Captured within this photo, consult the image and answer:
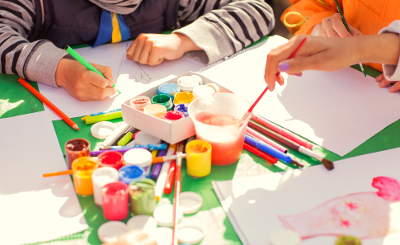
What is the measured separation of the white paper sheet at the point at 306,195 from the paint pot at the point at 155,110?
0.16 metres

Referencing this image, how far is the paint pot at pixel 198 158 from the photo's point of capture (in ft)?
1.85

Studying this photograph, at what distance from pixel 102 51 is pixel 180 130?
0.50m

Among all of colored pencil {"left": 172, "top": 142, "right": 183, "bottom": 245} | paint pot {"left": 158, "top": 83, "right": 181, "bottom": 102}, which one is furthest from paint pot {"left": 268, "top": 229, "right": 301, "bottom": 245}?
paint pot {"left": 158, "top": 83, "right": 181, "bottom": 102}

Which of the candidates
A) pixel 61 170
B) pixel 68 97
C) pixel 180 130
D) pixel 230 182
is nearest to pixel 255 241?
pixel 230 182

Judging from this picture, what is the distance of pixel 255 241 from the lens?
473 millimetres

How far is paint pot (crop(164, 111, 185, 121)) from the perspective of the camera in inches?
25.1

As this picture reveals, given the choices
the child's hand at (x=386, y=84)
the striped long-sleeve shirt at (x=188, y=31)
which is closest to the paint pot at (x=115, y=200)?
the striped long-sleeve shirt at (x=188, y=31)

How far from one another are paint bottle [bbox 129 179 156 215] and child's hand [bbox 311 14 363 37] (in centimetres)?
63

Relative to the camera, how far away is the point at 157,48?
91 cm

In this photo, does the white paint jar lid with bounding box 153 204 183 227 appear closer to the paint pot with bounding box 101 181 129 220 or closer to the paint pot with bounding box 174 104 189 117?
the paint pot with bounding box 101 181 129 220

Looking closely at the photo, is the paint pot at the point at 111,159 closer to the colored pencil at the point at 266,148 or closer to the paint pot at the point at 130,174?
the paint pot at the point at 130,174

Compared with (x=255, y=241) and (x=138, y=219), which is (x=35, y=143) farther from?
(x=255, y=241)

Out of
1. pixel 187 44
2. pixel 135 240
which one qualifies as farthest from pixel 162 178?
pixel 187 44

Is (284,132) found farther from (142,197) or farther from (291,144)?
(142,197)
